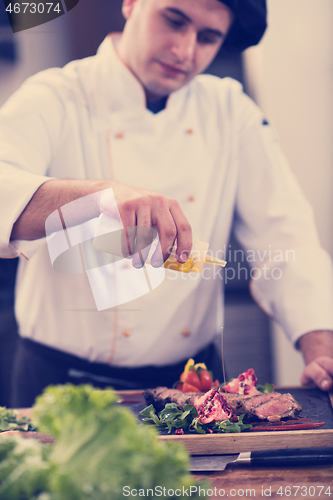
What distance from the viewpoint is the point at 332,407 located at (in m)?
0.76

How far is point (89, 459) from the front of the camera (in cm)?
32

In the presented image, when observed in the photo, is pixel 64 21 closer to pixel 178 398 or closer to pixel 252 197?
pixel 252 197

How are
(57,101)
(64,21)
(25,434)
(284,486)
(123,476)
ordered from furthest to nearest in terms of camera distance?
1. (64,21)
2. (57,101)
3. (25,434)
4. (284,486)
5. (123,476)

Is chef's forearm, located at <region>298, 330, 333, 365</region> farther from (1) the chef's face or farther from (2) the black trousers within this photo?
(1) the chef's face

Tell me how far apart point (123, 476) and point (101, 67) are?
914 mm

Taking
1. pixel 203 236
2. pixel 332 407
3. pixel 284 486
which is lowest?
pixel 332 407

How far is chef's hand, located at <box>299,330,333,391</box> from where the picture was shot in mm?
856

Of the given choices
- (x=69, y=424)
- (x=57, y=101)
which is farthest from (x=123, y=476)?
(x=57, y=101)

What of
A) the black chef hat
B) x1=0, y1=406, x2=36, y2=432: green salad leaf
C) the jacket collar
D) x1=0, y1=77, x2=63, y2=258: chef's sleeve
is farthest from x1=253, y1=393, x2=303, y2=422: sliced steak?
the black chef hat

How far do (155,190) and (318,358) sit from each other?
519mm

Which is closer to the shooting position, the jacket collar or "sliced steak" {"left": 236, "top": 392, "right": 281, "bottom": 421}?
"sliced steak" {"left": 236, "top": 392, "right": 281, "bottom": 421}

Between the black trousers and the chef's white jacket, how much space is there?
22 mm

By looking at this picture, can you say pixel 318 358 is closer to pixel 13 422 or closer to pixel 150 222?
pixel 150 222

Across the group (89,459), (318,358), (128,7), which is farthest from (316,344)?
(128,7)
